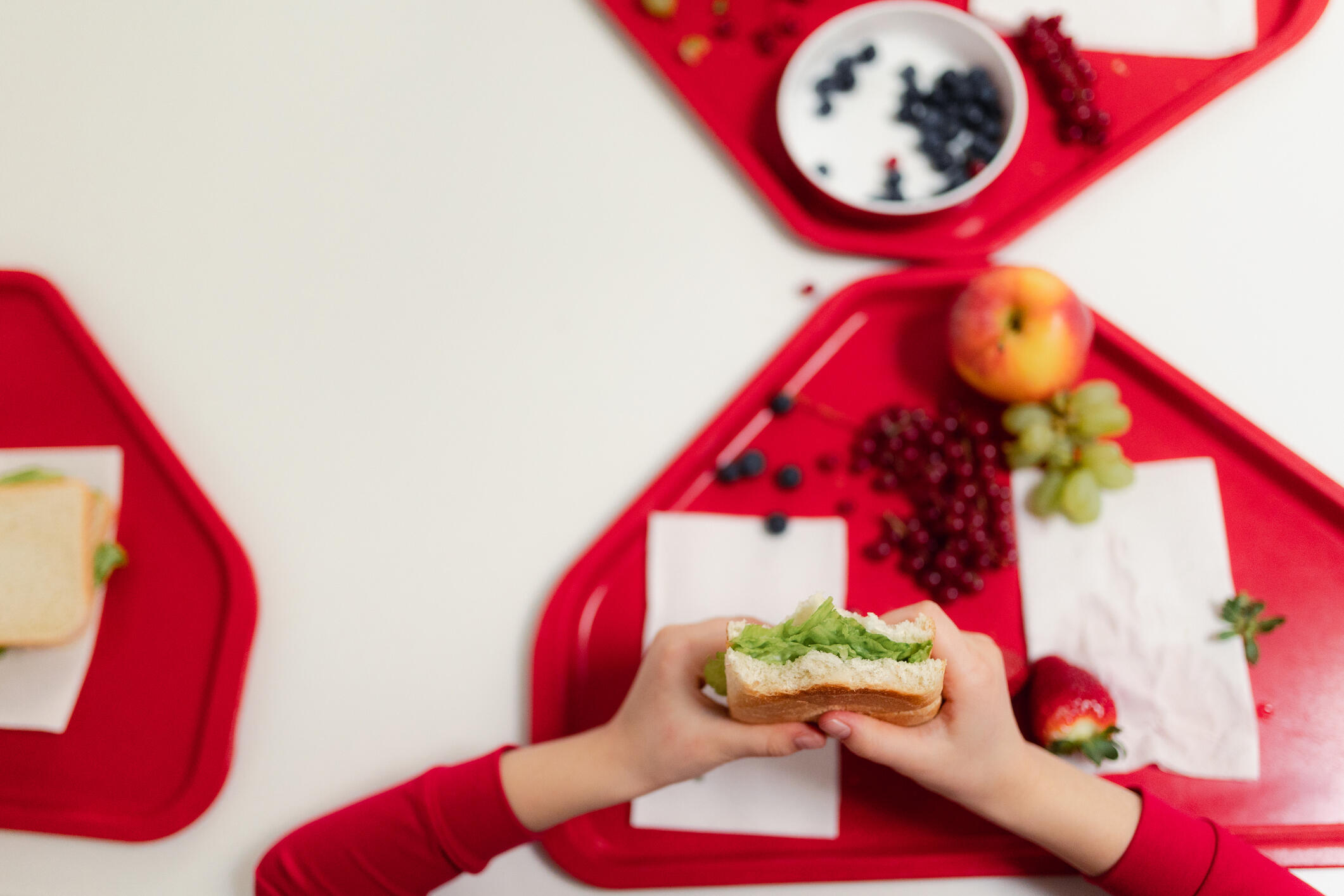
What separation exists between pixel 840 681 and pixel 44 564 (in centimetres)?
100

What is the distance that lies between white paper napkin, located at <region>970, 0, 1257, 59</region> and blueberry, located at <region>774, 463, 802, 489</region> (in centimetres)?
68

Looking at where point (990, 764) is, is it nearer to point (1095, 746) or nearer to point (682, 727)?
point (1095, 746)

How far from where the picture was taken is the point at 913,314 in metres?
1.17

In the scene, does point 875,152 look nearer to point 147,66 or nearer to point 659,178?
point 659,178

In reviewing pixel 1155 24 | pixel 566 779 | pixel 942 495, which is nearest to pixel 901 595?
pixel 942 495

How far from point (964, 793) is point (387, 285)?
955 mm

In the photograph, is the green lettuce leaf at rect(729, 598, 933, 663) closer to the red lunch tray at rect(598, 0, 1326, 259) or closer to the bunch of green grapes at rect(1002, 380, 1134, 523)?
the bunch of green grapes at rect(1002, 380, 1134, 523)

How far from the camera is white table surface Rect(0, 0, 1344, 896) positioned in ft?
3.65

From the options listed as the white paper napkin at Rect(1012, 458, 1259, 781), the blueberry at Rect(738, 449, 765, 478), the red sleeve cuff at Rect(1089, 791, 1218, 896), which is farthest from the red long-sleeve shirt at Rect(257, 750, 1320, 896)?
the blueberry at Rect(738, 449, 765, 478)

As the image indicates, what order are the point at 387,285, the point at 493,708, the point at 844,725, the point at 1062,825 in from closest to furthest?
the point at 844,725 < the point at 1062,825 < the point at 493,708 < the point at 387,285

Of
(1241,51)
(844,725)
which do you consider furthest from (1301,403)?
(844,725)

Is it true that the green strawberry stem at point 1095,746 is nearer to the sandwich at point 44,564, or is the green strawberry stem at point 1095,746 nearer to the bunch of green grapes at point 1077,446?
the bunch of green grapes at point 1077,446

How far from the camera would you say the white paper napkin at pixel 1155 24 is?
119 cm

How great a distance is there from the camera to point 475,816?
0.97 metres
